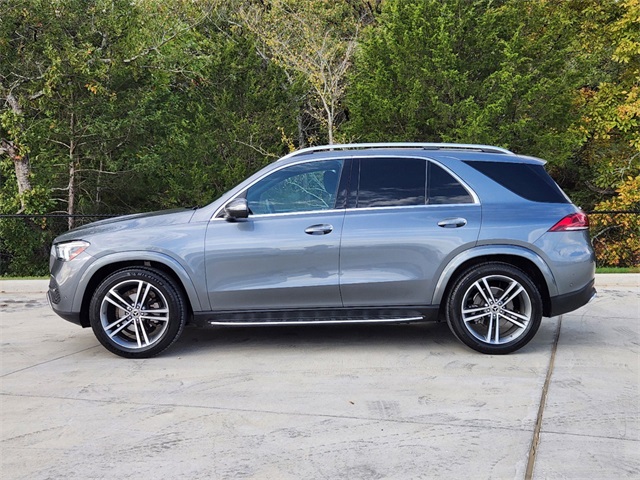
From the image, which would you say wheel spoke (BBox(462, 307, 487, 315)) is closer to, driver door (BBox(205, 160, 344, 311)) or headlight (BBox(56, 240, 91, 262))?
driver door (BBox(205, 160, 344, 311))

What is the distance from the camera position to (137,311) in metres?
6.83

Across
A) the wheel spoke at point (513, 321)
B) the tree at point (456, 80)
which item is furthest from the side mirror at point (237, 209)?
the tree at point (456, 80)

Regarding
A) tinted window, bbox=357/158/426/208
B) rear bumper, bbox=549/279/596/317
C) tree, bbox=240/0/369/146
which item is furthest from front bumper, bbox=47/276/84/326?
tree, bbox=240/0/369/146

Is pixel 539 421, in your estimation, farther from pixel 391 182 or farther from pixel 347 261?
pixel 391 182

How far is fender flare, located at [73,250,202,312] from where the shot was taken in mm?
6793

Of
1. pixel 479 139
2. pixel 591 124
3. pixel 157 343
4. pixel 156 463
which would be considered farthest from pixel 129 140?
pixel 156 463

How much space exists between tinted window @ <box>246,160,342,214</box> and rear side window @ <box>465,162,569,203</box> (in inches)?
49.0

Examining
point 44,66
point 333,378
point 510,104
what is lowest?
point 333,378

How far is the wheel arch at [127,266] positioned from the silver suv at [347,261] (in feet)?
0.04

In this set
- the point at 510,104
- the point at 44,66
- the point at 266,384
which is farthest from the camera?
the point at 510,104

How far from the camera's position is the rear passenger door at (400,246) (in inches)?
266

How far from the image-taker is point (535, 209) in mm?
6891

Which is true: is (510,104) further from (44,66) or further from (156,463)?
(156,463)

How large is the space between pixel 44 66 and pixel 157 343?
18892mm
